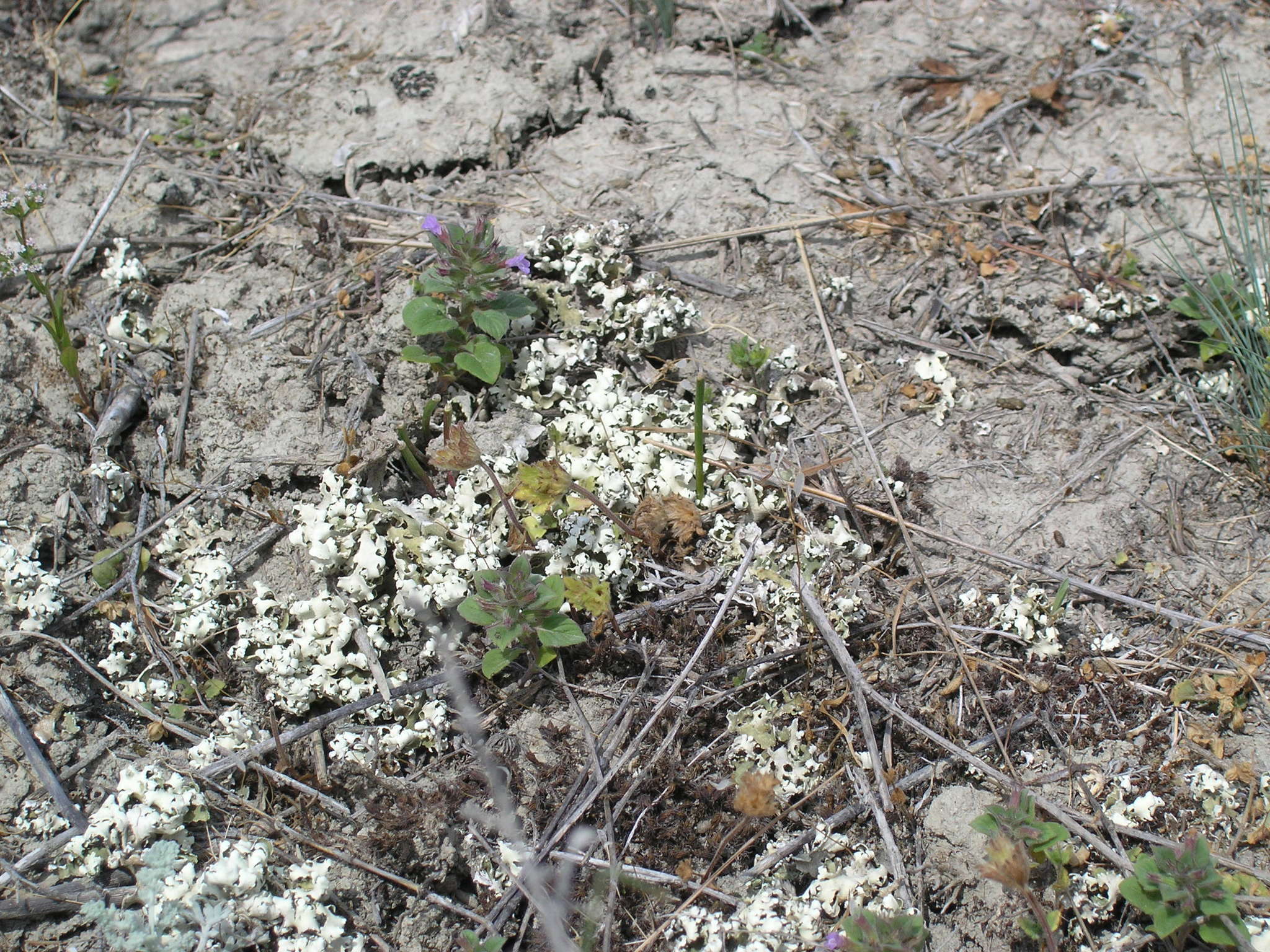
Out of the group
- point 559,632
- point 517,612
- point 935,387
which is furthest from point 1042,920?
point 935,387

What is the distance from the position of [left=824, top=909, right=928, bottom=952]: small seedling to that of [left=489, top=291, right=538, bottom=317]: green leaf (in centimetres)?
202

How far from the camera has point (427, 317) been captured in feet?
9.20

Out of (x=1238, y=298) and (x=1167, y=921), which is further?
(x=1238, y=298)

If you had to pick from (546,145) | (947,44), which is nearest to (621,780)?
(546,145)

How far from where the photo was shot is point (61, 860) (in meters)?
2.25

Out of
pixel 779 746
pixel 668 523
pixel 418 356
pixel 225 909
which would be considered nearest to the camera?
pixel 225 909

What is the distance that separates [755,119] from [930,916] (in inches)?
123

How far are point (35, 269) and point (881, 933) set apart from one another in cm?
313

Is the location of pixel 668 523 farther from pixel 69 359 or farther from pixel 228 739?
pixel 69 359

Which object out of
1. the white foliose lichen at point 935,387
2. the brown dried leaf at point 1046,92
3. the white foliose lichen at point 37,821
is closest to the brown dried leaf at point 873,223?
the white foliose lichen at point 935,387

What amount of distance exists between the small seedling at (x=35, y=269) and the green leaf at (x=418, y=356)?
1.08 m

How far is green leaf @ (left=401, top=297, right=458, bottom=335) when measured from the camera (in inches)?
109

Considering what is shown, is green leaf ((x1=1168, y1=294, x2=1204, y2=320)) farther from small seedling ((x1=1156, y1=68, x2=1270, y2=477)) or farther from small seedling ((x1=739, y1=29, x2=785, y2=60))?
small seedling ((x1=739, y1=29, x2=785, y2=60))

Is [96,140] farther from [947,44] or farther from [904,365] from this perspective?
[947,44]
